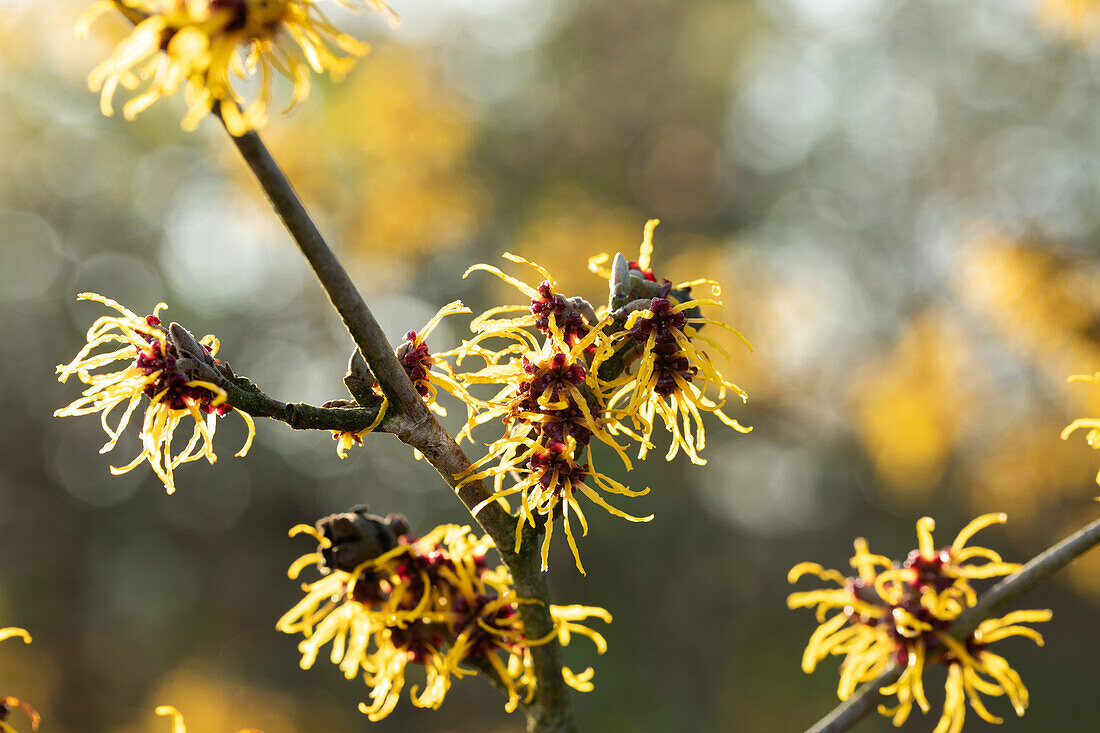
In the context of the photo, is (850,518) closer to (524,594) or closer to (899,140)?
(899,140)

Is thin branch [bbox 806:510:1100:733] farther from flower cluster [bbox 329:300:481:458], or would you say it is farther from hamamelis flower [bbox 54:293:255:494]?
hamamelis flower [bbox 54:293:255:494]

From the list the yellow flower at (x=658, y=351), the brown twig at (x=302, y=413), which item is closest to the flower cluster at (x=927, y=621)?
the yellow flower at (x=658, y=351)

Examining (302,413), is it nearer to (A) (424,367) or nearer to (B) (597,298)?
(A) (424,367)

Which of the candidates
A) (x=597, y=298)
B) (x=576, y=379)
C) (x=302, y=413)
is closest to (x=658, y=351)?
(x=576, y=379)

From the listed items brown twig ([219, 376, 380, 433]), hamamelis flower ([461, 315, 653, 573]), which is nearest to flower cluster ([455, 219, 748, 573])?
hamamelis flower ([461, 315, 653, 573])

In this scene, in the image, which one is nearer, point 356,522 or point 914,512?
point 356,522

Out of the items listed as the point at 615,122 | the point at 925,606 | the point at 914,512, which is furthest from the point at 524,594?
the point at 615,122
